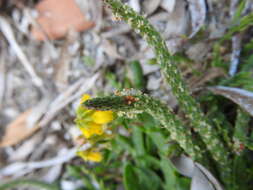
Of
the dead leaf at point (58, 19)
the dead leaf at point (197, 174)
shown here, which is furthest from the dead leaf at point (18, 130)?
the dead leaf at point (197, 174)

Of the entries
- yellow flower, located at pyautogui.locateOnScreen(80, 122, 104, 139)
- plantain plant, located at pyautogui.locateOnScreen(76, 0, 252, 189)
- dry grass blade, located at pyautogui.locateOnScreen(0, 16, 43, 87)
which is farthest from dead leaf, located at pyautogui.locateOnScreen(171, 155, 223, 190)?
dry grass blade, located at pyautogui.locateOnScreen(0, 16, 43, 87)

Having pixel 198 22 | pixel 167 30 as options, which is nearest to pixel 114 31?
pixel 167 30

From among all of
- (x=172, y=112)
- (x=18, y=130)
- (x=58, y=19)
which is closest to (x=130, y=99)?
(x=172, y=112)

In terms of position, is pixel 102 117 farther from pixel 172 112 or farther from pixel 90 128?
pixel 172 112

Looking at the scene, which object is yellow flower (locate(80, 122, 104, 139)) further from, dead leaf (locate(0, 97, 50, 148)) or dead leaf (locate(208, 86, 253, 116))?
dead leaf (locate(0, 97, 50, 148))

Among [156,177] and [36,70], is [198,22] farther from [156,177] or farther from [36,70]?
[36,70]

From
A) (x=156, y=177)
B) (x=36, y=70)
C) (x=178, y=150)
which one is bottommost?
(x=156, y=177)

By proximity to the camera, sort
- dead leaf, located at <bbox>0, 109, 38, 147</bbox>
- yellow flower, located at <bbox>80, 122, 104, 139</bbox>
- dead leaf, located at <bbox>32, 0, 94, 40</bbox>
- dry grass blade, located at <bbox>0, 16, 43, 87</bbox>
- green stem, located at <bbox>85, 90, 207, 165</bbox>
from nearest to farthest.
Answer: green stem, located at <bbox>85, 90, 207, 165</bbox>
yellow flower, located at <bbox>80, 122, 104, 139</bbox>
dead leaf, located at <bbox>32, 0, 94, 40</bbox>
dead leaf, located at <bbox>0, 109, 38, 147</bbox>
dry grass blade, located at <bbox>0, 16, 43, 87</bbox>
